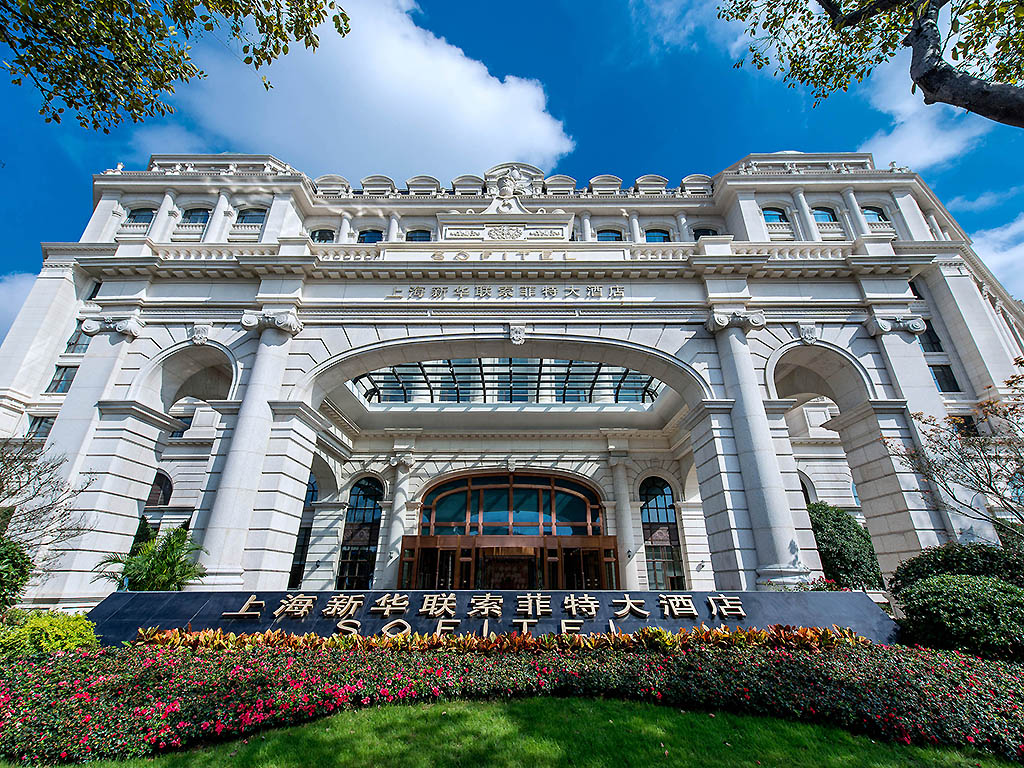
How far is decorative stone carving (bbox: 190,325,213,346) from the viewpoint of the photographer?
13359 mm

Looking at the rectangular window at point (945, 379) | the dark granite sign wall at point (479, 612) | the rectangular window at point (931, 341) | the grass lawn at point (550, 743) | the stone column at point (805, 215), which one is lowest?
the grass lawn at point (550, 743)

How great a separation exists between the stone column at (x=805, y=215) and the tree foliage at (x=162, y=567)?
2845cm

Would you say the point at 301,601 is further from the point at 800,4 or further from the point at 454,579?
the point at 800,4

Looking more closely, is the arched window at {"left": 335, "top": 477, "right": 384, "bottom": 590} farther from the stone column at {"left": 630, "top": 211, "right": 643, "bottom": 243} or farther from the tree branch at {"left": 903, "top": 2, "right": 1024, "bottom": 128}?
the tree branch at {"left": 903, "top": 2, "right": 1024, "bottom": 128}

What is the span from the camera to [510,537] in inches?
748

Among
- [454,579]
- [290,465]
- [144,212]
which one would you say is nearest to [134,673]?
[290,465]

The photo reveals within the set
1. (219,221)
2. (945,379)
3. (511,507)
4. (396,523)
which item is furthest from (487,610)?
(219,221)

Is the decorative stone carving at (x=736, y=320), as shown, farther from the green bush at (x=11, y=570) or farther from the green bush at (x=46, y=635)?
the green bush at (x=11, y=570)

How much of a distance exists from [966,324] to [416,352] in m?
24.1

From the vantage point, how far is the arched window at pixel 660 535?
19.3m

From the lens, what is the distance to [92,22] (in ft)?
26.4

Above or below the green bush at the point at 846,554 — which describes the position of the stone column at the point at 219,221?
above

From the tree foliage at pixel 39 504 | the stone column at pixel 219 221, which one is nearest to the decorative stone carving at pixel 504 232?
the tree foliage at pixel 39 504

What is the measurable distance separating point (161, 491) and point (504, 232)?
20499 mm
